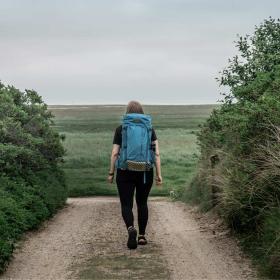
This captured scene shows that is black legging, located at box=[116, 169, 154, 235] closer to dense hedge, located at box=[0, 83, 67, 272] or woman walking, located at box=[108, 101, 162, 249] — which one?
woman walking, located at box=[108, 101, 162, 249]

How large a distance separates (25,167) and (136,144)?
7.40m

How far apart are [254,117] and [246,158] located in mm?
712

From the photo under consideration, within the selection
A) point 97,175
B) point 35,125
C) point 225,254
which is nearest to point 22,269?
point 225,254

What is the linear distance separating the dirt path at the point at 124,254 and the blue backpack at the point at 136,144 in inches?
54.3

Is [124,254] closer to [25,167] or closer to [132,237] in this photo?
[132,237]

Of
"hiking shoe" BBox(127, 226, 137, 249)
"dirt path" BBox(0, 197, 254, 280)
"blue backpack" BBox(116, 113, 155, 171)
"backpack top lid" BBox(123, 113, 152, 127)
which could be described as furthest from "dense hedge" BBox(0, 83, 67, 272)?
"backpack top lid" BBox(123, 113, 152, 127)

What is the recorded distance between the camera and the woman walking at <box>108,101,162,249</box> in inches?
369

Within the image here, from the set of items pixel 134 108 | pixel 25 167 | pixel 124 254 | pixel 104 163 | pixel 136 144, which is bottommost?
pixel 104 163

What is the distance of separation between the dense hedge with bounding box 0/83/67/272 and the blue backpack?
7.35 ft

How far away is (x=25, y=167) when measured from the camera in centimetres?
1605

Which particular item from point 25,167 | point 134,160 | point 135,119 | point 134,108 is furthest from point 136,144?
point 25,167

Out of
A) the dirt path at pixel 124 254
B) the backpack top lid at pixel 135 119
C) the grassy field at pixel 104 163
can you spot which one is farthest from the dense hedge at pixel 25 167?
the grassy field at pixel 104 163

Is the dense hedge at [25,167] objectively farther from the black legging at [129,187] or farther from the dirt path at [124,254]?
the black legging at [129,187]

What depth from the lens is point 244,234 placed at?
1023cm
